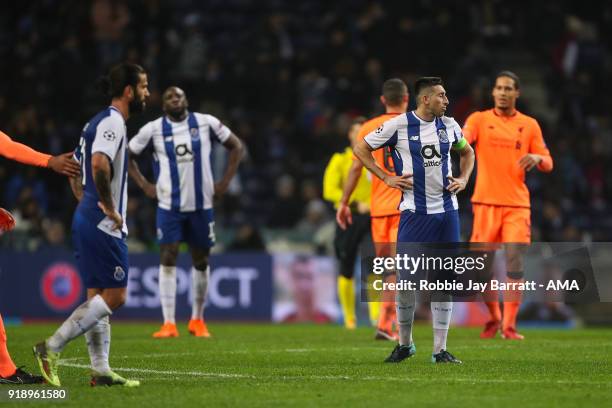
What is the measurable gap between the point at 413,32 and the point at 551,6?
363cm

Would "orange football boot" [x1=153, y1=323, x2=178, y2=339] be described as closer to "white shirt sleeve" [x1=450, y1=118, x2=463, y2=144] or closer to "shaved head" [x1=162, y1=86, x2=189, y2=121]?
"shaved head" [x1=162, y1=86, x2=189, y2=121]

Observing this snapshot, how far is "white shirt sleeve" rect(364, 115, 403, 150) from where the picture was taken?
9.75m

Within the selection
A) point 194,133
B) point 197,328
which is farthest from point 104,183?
point 197,328

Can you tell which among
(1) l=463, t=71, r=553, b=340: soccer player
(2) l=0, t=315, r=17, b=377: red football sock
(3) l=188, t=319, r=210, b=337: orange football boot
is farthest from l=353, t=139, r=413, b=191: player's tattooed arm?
(3) l=188, t=319, r=210, b=337: orange football boot

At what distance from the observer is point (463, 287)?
1341cm

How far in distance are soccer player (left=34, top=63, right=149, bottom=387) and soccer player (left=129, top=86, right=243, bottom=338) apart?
17.8ft

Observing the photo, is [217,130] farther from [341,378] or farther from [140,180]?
[341,378]

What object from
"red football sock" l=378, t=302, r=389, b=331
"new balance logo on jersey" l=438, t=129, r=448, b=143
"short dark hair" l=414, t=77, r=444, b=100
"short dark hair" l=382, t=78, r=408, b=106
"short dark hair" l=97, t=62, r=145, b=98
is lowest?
"red football sock" l=378, t=302, r=389, b=331

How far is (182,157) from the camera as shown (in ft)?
45.2

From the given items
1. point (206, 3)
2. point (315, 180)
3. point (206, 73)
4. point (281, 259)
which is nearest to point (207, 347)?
point (281, 259)

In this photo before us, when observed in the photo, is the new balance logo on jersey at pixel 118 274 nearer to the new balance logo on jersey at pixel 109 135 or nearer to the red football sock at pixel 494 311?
the new balance logo on jersey at pixel 109 135

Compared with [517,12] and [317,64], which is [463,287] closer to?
[317,64]
